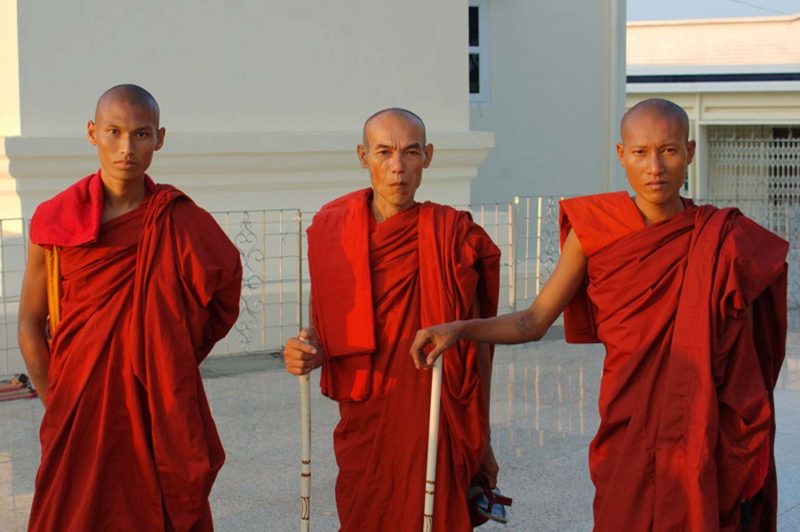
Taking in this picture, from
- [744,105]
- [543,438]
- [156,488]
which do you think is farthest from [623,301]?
[744,105]

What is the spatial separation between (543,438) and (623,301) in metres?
2.77

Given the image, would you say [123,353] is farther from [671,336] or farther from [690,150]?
[690,150]

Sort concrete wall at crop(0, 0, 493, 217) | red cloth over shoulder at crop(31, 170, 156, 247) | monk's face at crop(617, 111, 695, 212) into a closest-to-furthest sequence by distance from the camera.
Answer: monk's face at crop(617, 111, 695, 212)
red cloth over shoulder at crop(31, 170, 156, 247)
concrete wall at crop(0, 0, 493, 217)

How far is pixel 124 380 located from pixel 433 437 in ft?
3.10

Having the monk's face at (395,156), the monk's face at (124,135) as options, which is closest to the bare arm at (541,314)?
the monk's face at (395,156)

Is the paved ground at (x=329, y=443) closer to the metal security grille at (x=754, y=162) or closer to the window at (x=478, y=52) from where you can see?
the window at (x=478, y=52)

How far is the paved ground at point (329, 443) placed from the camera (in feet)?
16.9

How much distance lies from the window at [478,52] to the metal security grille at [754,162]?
20.6 feet

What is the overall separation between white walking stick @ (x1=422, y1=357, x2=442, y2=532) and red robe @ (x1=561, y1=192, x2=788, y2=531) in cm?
47

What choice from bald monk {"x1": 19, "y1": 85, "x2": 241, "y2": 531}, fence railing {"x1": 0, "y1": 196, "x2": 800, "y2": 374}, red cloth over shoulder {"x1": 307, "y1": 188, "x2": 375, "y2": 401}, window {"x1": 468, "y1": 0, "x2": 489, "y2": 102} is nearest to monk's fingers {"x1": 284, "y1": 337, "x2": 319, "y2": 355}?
red cloth over shoulder {"x1": 307, "y1": 188, "x2": 375, "y2": 401}

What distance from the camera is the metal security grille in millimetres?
17750

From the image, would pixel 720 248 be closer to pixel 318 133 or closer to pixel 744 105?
pixel 318 133

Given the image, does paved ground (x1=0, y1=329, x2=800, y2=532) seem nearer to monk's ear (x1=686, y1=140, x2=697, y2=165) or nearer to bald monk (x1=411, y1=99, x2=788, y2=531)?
bald monk (x1=411, y1=99, x2=788, y2=531)

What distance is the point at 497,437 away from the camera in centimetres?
637
